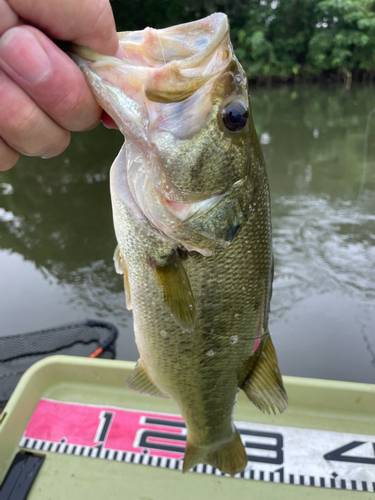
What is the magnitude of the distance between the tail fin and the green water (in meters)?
1.52

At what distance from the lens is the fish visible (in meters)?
0.88

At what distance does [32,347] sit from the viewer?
9.04 feet

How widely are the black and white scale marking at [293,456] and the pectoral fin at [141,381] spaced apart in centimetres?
62

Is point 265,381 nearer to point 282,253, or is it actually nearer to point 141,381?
point 141,381

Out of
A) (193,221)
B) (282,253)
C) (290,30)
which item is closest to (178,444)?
(193,221)

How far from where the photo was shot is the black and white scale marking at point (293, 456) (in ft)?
5.73

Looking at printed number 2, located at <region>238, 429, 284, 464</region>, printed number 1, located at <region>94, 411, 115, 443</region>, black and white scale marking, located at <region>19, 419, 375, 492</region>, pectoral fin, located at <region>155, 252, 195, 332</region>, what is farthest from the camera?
printed number 1, located at <region>94, 411, 115, 443</region>

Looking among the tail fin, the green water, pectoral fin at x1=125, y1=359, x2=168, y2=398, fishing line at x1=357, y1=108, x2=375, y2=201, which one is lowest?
fishing line at x1=357, y1=108, x2=375, y2=201

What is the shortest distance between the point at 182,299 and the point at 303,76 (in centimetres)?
2654

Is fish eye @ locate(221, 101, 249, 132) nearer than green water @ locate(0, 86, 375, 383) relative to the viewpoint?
Yes

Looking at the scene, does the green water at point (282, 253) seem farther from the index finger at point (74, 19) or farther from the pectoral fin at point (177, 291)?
the index finger at point (74, 19)

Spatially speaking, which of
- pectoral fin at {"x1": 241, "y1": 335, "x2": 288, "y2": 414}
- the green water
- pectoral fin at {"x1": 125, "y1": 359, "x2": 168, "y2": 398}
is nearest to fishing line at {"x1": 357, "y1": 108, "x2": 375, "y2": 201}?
the green water

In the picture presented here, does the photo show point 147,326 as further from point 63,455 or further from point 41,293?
point 41,293

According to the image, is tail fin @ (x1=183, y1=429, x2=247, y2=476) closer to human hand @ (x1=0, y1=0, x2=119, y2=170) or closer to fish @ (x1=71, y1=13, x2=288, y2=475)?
fish @ (x1=71, y1=13, x2=288, y2=475)
